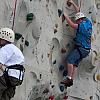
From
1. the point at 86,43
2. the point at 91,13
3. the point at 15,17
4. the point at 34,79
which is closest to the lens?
the point at 15,17

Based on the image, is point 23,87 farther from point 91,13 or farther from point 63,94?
point 91,13

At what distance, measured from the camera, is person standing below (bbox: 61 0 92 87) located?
5387 millimetres

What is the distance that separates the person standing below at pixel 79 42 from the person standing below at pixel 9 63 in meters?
1.40

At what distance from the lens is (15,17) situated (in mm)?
4629

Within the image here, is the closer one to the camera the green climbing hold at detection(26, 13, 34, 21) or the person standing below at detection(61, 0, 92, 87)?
the green climbing hold at detection(26, 13, 34, 21)

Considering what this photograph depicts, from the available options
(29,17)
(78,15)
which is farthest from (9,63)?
(78,15)

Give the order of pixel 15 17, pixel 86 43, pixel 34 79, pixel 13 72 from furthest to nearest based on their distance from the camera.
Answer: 1. pixel 86 43
2. pixel 34 79
3. pixel 15 17
4. pixel 13 72

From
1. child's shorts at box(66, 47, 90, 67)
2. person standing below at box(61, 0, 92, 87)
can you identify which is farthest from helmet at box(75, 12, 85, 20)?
child's shorts at box(66, 47, 90, 67)

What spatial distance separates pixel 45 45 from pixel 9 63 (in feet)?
4.10

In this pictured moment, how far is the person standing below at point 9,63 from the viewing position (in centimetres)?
400

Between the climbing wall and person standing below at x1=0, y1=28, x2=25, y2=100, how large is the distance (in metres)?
0.43

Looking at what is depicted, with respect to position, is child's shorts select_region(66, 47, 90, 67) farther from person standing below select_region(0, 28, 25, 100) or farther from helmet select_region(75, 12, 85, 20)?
person standing below select_region(0, 28, 25, 100)

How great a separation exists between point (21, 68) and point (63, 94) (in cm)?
175

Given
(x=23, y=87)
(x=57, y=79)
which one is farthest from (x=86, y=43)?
(x=23, y=87)
